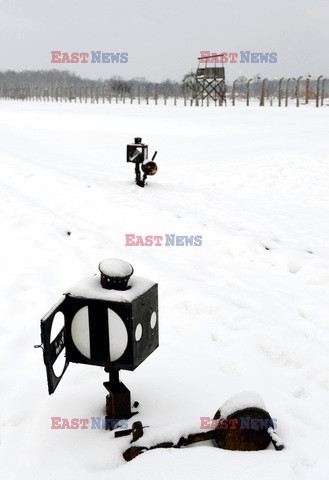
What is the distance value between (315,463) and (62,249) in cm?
358

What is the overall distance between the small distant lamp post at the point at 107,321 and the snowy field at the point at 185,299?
0.39m

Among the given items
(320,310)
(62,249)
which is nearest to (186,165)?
(62,249)

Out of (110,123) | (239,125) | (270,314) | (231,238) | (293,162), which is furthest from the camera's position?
(110,123)

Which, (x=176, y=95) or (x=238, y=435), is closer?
(x=238, y=435)

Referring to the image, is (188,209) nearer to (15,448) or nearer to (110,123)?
(15,448)

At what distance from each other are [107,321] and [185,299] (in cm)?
198

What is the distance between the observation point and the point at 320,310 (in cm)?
407

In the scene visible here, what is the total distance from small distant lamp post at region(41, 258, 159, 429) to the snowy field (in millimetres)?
394

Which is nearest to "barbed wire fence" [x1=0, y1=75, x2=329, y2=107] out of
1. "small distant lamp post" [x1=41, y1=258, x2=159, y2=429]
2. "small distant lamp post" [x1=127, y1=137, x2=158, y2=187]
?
"small distant lamp post" [x1=127, y1=137, x2=158, y2=187]

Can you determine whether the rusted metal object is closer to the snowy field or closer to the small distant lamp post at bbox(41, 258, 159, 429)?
the snowy field

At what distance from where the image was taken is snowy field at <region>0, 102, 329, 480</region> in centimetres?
219

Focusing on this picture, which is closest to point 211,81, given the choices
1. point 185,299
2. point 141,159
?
point 141,159

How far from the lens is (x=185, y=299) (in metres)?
4.05

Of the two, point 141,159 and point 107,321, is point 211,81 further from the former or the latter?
point 107,321
